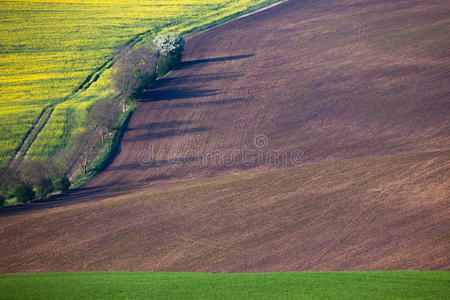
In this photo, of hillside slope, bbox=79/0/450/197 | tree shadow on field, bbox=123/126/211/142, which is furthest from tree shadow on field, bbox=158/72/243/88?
tree shadow on field, bbox=123/126/211/142

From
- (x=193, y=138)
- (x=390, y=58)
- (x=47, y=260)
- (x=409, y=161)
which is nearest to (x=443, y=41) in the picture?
(x=390, y=58)

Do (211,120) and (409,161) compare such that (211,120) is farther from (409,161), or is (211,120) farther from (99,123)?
(409,161)

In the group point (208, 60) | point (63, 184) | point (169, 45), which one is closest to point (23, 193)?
point (63, 184)

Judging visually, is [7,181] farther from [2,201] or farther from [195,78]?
[195,78]

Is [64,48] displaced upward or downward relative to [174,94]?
upward

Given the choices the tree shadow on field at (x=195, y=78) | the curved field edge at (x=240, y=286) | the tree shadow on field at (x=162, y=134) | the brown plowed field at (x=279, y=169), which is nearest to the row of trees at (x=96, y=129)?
the tree shadow on field at (x=195, y=78)
